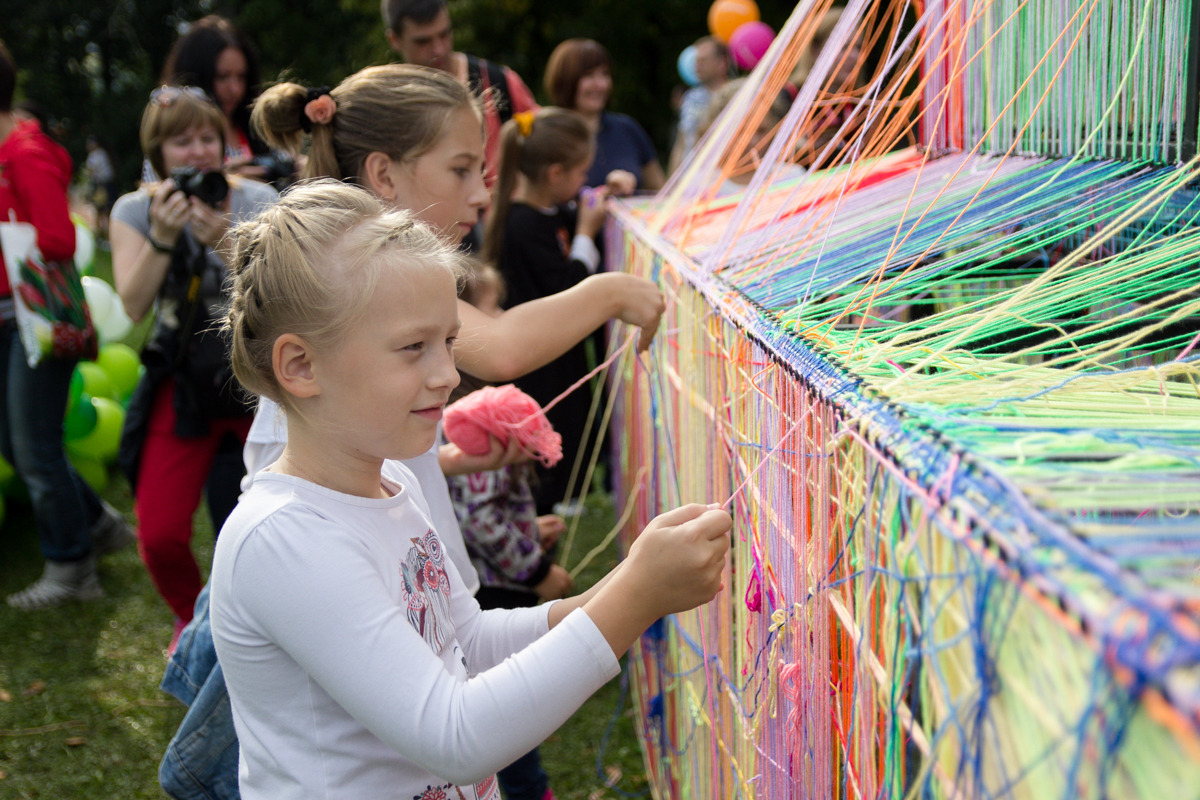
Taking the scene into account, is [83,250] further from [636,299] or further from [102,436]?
[636,299]

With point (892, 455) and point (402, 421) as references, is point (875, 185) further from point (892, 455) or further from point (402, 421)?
point (892, 455)

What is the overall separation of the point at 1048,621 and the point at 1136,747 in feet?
0.23

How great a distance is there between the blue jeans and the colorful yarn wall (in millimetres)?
2394

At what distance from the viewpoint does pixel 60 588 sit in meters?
3.79

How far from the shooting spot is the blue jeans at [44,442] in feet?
11.4

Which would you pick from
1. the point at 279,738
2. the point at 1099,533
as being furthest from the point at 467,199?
the point at 1099,533

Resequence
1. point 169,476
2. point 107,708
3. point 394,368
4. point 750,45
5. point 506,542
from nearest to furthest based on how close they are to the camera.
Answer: point 394,368 < point 506,542 < point 169,476 < point 107,708 < point 750,45

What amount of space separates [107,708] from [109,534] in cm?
122

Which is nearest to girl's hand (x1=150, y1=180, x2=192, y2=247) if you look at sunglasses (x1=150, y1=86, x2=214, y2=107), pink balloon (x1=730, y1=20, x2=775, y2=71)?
sunglasses (x1=150, y1=86, x2=214, y2=107)

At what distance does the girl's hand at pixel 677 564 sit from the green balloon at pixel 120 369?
196 inches

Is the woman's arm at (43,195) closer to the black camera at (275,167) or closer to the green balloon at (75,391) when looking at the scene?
the black camera at (275,167)

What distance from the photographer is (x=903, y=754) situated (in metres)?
0.78

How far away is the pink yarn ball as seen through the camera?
184cm

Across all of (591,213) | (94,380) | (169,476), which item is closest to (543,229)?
(591,213)
